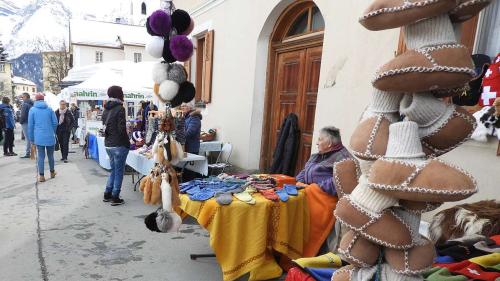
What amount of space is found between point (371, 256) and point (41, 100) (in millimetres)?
7112

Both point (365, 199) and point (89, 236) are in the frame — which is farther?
point (89, 236)

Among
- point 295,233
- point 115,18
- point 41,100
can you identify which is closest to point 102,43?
point 115,18

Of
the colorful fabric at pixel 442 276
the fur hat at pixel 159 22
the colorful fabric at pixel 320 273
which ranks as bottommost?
the colorful fabric at pixel 320 273

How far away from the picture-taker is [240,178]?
3.62 m

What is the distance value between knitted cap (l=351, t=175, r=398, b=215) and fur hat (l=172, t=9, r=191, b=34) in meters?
1.59

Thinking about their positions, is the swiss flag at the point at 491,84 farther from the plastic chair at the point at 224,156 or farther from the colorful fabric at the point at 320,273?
the plastic chair at the point at 224,156

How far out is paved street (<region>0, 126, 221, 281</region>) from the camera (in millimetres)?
3053

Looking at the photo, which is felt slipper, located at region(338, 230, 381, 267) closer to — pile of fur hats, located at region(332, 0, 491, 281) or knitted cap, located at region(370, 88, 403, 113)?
pile of fur hats, located at region(332, 0, 491, 281)

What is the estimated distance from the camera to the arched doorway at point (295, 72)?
5.02m

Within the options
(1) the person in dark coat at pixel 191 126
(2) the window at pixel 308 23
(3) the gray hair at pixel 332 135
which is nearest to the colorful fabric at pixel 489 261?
(3) the gray hair at pixel 332 135

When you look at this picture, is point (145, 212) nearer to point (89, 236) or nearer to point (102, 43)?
point (89, 236)

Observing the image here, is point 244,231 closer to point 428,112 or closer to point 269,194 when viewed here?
point 269,194

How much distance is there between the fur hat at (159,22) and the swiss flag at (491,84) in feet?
7.90

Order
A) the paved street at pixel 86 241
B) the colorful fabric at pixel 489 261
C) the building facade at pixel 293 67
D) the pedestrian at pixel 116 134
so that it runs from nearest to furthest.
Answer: the colorful fabric at pixel 489 261
the building facade at pixel 293 67
the paved street at pixel 86 241
the pedestrian at pixel 116 134
